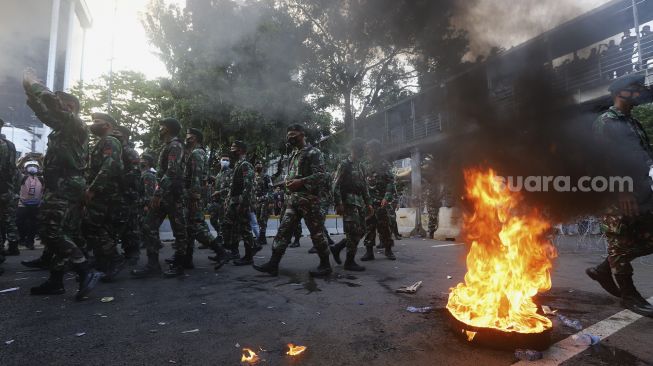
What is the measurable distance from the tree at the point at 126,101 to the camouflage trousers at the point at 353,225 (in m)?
19.4

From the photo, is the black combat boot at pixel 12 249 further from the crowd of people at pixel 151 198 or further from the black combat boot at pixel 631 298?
the black combat boot at pixel 631 298

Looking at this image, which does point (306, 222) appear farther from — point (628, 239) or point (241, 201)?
point (628, 239)

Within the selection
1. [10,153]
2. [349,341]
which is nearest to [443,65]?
[349,341]

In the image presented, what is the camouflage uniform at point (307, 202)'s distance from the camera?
4.59 m

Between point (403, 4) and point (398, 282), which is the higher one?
point (403, 4)

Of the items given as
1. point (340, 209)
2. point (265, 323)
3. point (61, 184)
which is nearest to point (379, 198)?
point (340, 209)

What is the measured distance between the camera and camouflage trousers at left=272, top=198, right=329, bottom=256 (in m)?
4.58

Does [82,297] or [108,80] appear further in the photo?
[108,80]

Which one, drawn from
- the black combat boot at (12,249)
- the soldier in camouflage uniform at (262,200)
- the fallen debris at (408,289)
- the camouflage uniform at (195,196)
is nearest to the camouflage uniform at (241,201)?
the camouflage uniform at (195,196)

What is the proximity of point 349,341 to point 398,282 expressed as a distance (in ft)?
7.02

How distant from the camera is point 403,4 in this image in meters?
4.00

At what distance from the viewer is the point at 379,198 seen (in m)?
6.80

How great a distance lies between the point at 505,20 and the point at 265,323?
3590 millimetres

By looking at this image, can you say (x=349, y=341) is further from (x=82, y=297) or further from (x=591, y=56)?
(x=591, y=56)
